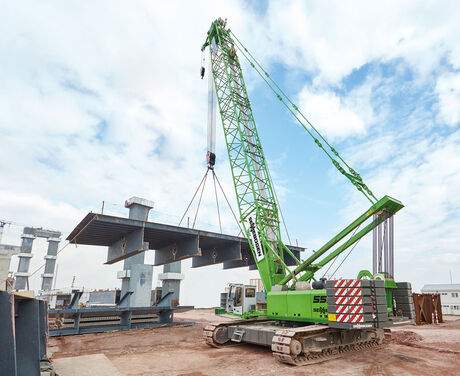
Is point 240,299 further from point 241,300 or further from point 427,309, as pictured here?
point 427,309

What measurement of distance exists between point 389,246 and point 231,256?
14025mm

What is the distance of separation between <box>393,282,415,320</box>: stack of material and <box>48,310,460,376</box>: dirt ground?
4.78ft

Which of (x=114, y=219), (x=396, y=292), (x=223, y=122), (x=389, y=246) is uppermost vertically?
(x=223, y=122)

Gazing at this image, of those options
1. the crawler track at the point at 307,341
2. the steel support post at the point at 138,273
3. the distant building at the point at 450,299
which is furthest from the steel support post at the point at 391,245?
the distant building at the point at 450,299

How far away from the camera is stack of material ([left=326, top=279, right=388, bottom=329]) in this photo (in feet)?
32.5

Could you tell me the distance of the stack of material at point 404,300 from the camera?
1183cm

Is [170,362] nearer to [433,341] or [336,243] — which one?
[336,243]

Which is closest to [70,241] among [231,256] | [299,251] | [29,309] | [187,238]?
[187,238]

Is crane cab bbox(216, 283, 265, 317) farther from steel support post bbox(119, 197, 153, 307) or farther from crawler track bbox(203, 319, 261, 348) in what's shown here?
steel support post bbox(119, 197, 153, 307)

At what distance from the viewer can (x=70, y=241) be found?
70.3 ft

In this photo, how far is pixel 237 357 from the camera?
11102 millimetres

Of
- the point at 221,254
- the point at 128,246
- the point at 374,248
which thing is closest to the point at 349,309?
the point at 374,248

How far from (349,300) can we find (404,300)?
350 centimetres

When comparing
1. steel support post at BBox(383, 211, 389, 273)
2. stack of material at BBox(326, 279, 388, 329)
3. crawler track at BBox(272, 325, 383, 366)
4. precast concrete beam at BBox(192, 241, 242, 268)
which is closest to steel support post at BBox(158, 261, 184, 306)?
precast concrete beam at BBox(192, 241, 242, 268)
